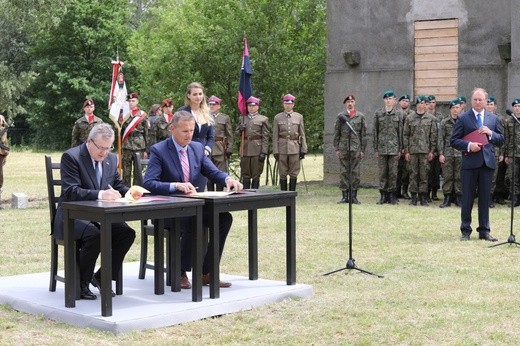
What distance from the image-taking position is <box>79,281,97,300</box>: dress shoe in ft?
26.0

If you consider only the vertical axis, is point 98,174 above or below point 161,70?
below

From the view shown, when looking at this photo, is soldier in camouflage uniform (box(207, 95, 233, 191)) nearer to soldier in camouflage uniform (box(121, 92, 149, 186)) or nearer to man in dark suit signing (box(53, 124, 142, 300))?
soldier in camouflage uniform (box(121, 92, 149, 186))

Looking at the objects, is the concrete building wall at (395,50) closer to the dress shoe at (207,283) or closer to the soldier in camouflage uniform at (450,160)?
the soldier in camouflage uniform at (450,160)

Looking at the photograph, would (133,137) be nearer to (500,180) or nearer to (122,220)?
(500,180)

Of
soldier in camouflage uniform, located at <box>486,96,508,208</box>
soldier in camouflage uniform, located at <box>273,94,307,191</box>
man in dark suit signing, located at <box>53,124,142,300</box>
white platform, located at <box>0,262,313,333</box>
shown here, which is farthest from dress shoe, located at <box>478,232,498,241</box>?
soldier in camouflage uniform, located at <box>273,94,307,191</box>

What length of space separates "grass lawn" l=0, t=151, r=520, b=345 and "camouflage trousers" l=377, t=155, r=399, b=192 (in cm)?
192

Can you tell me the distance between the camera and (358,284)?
9.09 meters

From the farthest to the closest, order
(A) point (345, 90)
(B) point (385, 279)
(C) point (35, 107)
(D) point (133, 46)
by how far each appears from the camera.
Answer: (C) point (35, 107) < (D) point (133, 46) < (A) point (345, 90) < (B) point (385, 279)

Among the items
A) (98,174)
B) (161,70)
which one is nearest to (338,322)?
(98,174)

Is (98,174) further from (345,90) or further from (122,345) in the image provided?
(345,90)

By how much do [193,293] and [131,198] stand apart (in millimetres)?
953

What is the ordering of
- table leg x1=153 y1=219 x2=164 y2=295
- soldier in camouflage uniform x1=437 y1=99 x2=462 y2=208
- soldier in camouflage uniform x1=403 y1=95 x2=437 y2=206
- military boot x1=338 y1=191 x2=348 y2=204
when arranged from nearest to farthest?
table leg x1=153 y1=219 x2=164 y2=295, soldier in camouflage uniform x1=437 y1=99 x2=462 y2=208, soldier in camouflage uniform x1=403 y1=95 x2=437 y2=206, military boot x1=338 y1=191 x2=348 y2=204

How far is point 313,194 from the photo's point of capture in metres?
20.1

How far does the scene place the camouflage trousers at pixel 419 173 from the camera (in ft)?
58.2
